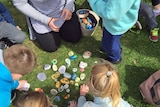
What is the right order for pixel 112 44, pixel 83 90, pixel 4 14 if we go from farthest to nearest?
pixel 4 14 → pixel 83 90 → pixel 112 44

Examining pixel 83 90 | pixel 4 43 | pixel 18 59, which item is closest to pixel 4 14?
pixel 4 43

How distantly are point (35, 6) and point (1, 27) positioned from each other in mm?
417

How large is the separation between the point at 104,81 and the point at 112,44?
0.63 meters

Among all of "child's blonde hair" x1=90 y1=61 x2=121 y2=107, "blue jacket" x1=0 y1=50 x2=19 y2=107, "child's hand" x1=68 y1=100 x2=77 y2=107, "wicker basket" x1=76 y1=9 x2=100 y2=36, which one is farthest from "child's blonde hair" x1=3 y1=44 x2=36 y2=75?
"wicker basket" x1=76 y1=9 x2=100 y2=36

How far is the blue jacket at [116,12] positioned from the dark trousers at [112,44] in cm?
9

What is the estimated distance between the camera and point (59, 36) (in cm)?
356

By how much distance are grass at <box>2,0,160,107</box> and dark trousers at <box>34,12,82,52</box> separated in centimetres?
7

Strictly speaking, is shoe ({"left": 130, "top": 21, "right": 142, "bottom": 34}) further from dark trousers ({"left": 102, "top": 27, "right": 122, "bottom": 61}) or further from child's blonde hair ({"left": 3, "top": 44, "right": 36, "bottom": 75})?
child's blonde hair ({"left": 3, "top": 44, "right": 36, "bottom": 75})

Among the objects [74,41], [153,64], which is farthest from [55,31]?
[153,64]

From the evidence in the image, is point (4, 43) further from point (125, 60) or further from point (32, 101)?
point (125, 60)

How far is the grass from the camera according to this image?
10.5ft

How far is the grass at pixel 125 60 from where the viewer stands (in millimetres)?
3186

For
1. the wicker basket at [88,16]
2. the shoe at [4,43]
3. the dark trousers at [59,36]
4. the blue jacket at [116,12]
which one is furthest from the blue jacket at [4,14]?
the blue jacket at [116,12]

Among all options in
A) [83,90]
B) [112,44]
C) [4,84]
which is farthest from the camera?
[83,90]
